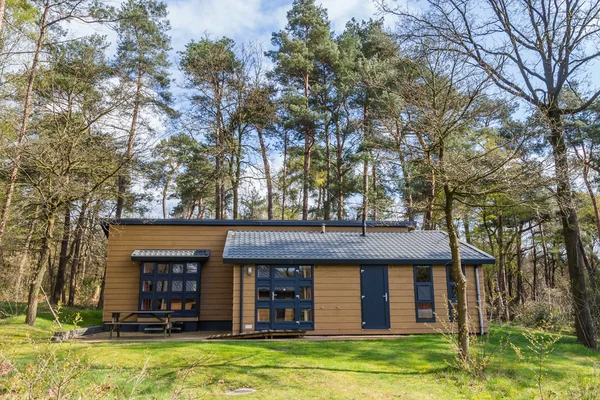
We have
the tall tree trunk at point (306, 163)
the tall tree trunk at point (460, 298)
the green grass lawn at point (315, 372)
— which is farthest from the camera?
the tall tree trunk at point (306, 163)

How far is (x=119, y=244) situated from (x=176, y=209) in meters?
12.0

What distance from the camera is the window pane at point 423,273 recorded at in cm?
1096

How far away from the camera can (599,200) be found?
1983 cm

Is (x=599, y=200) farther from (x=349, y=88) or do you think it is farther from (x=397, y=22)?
(x=397, y=22)

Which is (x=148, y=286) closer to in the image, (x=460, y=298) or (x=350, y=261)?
(x=350, y=261)

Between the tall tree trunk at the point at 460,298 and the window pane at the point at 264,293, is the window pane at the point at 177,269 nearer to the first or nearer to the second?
the window pane at the point at 264,293

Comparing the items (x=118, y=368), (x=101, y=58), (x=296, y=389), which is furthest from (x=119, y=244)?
(x=296, y=389)

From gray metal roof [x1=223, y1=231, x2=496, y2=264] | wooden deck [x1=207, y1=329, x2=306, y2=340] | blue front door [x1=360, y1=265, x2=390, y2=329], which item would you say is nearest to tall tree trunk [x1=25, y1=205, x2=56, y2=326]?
gray metal roof [x1=223, y1=231, x2=496, y2=264]

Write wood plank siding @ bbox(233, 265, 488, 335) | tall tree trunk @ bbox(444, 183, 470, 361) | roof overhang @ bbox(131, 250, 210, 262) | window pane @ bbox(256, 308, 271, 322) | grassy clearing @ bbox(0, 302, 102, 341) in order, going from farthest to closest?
roof overhang @ bbox(131, 250, 210, 262) → wood plank siding @ bbox(233, 265, 488, 335) → window pane @ bbox(256, 308, 271, 322) → grassy clearing @ bbox(0, 302, 102, 341) → tall tree trunk @ bbox(444, 183, 470, 361)

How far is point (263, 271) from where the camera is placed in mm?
10633

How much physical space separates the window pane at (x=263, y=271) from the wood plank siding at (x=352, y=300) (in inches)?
7.1

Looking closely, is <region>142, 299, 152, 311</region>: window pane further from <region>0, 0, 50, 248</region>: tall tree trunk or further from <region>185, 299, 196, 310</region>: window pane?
<region>0, 0, 50, 248</region>: tall tree trunk

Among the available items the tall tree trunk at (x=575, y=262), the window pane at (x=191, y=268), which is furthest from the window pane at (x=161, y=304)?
the tall tree trunk at (x=575, y=262)

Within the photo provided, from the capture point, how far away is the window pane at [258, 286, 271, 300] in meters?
10.5
